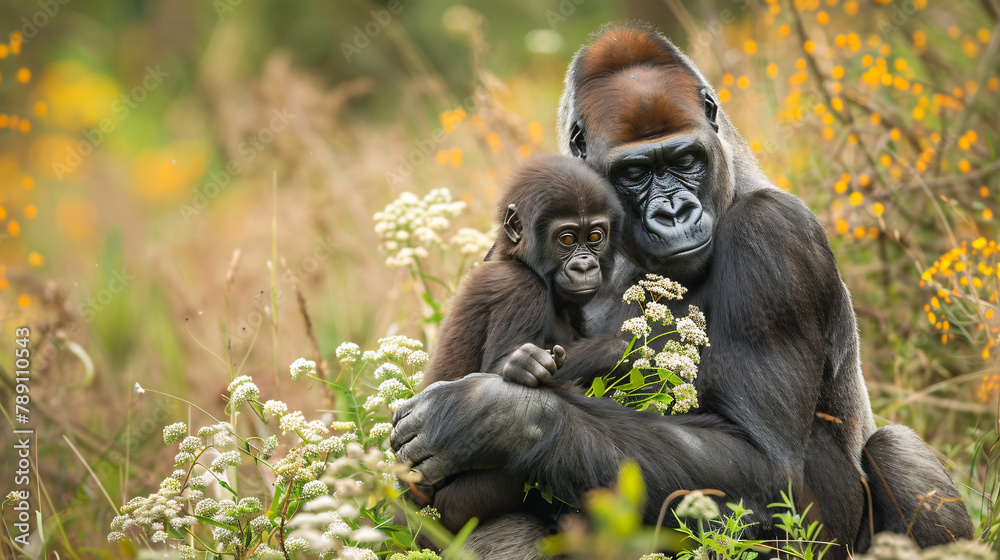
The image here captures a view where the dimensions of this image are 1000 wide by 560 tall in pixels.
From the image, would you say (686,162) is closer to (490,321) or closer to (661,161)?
(661,161)

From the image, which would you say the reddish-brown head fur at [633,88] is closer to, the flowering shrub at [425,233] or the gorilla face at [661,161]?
the gorilla face at [661,161]

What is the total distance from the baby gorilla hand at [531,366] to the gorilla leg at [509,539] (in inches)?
20.8

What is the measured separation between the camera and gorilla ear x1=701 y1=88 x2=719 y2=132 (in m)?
3.14

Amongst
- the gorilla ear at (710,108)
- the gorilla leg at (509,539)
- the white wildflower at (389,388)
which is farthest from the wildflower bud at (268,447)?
the gorilla ear at (710,108)

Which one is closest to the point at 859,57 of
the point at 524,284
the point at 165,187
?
the point at 524,284

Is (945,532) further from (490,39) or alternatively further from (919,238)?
(490,39)

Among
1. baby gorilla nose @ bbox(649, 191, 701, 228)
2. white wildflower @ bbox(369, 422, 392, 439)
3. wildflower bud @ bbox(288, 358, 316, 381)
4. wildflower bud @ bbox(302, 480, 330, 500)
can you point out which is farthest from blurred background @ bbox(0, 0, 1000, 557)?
baby gorilla nose @ bbox(649, 191, 701, 228)

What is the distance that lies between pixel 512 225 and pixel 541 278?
0.28 m

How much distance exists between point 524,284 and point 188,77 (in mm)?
8546

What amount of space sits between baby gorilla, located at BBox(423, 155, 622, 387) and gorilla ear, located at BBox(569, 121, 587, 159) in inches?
8.7

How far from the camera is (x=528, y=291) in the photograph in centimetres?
279

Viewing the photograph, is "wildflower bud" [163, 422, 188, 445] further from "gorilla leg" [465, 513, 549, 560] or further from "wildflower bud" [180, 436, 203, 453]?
"gorilla leg" [465, 513, 549, 560]

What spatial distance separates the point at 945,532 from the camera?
9.36 feet

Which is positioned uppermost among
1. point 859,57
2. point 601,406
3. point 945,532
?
point 859,57
